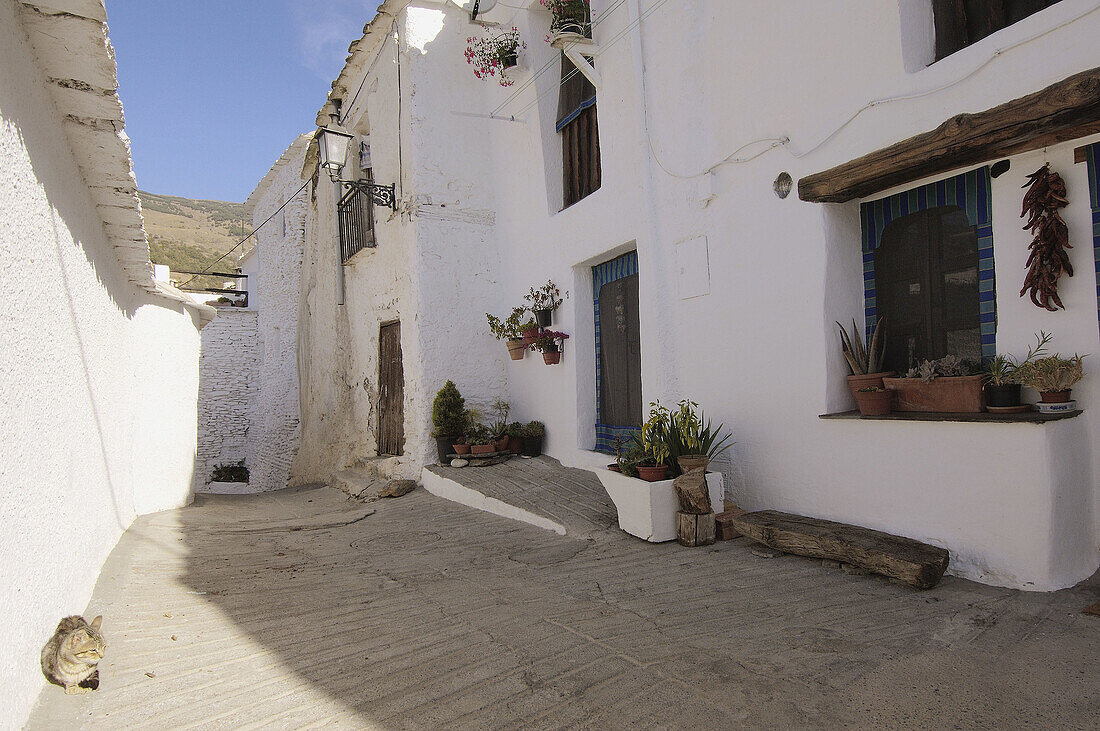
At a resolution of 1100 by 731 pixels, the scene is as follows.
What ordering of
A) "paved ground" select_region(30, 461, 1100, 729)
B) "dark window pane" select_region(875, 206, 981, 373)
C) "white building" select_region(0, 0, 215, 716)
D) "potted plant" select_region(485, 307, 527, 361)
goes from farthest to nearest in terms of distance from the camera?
"potted plant" select_region(485, 307, 527, 361)
"dark window pane" select_region(875, 206, 981, 373)
"paved ground" select_region(30, 461, 1100, 729)
"white building" select_region(0, 0, 215, 716)

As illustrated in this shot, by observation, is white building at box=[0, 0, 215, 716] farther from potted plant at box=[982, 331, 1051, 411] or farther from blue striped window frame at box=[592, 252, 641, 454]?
potted plant at box=[982, 331, 1051, 411]

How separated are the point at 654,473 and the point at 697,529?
19.6 inches

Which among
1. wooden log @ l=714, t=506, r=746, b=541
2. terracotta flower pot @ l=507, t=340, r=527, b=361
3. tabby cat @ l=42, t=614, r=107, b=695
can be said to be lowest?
wooden log @ l=714, t=506, r=746, b=541

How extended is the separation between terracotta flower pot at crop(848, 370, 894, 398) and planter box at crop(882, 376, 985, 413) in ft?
0.12

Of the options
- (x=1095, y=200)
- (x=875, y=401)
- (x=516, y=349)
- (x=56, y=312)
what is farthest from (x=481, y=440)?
(x=1095, y=200)

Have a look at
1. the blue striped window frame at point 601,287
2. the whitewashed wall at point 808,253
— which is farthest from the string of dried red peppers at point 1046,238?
the blue striped window frame at point 601,287

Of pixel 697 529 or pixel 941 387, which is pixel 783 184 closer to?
pixel 941 387

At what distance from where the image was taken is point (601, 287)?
23.8 ft

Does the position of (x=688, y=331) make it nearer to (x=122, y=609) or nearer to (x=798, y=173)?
(x=798, y=173)

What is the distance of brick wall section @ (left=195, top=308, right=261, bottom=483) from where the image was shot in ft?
58.3

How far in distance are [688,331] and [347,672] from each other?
12.4 feet

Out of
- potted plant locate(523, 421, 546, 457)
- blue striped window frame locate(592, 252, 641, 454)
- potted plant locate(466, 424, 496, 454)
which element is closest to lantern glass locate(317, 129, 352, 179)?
blue striped window frame locate(592, 252, 641, 454)

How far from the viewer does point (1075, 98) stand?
304 centimetres

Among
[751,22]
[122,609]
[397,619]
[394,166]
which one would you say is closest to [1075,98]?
[751,22]
